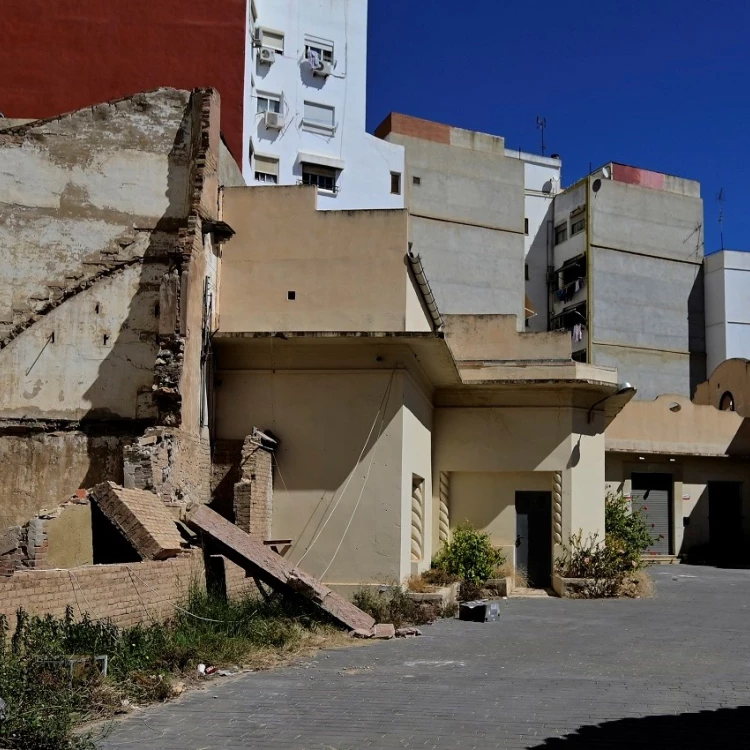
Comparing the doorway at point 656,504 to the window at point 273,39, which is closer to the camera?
the doorway at point 656,504

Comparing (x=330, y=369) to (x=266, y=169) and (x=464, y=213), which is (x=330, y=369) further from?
(x=464, y=213)

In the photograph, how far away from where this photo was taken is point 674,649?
12.2m

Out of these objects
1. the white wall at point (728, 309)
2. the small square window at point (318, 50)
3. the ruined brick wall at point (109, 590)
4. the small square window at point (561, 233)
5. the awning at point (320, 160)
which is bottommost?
the ruined brick wall at point (109, 590)

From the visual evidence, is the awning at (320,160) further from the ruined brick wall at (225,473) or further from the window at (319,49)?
the ruined brick wall at (225,473)

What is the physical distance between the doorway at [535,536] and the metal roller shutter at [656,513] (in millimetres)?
10871

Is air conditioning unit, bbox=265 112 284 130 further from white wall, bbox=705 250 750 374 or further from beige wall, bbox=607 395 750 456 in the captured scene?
white wall, bbox=705 250 750 374

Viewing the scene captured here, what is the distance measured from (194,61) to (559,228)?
3319cm

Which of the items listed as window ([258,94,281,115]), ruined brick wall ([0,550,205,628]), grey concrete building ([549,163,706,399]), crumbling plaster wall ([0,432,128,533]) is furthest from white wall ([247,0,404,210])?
ruined brick wall ([0,550,205,628])

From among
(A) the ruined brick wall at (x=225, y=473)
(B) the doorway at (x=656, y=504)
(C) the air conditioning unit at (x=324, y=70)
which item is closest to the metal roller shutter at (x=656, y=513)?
(B) the doorway at (x=656, y=504)

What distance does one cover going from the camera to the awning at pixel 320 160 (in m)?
38.8

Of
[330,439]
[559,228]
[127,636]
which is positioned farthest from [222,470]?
[559,228]

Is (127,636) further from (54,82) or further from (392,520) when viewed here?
(54,82)

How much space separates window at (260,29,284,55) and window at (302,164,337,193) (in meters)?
4.83

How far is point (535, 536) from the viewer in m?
20.8
